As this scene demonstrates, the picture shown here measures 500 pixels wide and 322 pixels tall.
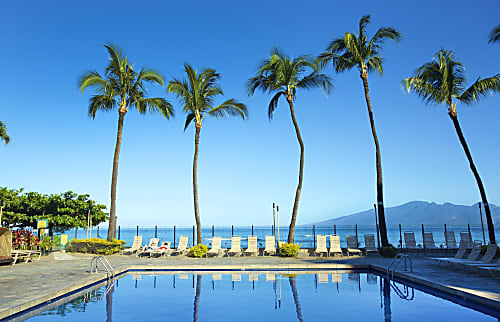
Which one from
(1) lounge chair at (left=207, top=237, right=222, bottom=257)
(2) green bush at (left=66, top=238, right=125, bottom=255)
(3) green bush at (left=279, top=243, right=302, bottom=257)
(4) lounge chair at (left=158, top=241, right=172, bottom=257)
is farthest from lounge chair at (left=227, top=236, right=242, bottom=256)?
(2) green bush at (left=66, top=238, right=125, bottom=255)

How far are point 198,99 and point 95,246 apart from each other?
8.72 metres

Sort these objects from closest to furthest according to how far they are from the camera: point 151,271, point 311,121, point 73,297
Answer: point 73,297 < point 151,271 < point 311,121

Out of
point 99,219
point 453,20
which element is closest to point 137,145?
point 99,219

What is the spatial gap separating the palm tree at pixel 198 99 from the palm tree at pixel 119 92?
158cm

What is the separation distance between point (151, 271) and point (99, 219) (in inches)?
386

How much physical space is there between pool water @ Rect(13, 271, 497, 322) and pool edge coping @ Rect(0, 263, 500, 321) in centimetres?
28

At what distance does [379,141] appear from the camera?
56.7ft

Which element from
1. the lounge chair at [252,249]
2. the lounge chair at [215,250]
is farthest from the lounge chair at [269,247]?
the lounge chair at [215,250]

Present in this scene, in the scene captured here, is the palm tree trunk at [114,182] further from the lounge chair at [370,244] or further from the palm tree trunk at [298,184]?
the lounge chair at [370,244]

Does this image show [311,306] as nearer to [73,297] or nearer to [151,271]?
[73,297]

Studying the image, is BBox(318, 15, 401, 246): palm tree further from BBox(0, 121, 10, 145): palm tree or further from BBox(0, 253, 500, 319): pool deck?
BBox(0, 121, 10, 145): palm tree

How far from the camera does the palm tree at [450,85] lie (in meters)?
17.5

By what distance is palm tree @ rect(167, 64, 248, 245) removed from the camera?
1864cm

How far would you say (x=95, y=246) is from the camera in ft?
59.3
